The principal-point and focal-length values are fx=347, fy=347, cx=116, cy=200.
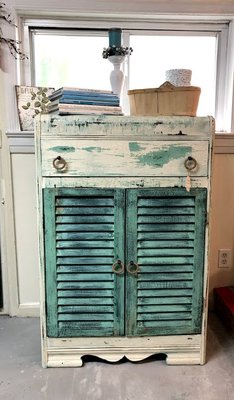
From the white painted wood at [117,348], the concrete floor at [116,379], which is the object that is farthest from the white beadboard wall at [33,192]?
the white painted wood at [117,348]

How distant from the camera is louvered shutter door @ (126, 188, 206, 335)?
1485mm

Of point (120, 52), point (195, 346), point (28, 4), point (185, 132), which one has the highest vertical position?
point (28, 4)

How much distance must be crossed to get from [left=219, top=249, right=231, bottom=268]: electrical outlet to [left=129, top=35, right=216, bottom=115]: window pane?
1018mm

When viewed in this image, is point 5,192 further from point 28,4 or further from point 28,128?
point 28,4

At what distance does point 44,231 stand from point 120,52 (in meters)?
1.00

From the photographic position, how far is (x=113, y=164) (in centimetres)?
145

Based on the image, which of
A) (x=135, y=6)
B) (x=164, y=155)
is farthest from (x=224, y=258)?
(x=135, y=6)

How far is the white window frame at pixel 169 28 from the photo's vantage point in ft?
6.27

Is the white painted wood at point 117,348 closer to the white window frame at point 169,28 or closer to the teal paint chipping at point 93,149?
the teal paint chipping at point 93,149

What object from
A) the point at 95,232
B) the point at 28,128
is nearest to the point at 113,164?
the point at 95,232

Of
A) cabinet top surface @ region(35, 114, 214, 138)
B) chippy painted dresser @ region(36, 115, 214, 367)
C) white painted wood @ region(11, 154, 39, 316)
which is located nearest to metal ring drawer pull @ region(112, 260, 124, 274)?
chippy painted dresser @ region(36, 115, 214, 367)

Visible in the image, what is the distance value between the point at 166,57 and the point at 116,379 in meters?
1.71

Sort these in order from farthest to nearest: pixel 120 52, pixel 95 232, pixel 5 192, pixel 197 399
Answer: pixel 5 192 < pixel 120 52 < pixel 95 232 < pixel 197 399

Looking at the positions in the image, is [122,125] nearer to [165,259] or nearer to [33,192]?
[165,259]
